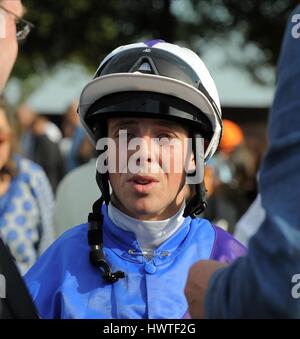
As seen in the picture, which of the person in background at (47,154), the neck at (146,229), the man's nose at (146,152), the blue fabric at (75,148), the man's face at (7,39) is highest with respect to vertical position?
the person in background at (47,154)

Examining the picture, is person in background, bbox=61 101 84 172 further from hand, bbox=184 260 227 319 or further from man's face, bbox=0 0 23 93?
hand, bbox=184 260 227 319

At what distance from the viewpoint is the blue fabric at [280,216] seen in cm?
147

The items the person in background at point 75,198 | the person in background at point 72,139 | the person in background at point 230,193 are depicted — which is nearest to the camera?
the person in background at point 75,198

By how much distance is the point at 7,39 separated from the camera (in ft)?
9.05

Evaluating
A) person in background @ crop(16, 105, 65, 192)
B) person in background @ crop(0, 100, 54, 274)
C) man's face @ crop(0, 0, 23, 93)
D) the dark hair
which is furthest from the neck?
person in background @ crop(16, 105, 65, 192)

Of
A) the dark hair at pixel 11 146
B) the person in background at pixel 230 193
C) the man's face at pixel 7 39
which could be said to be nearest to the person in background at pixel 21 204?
the dark hair at pixel 11 146

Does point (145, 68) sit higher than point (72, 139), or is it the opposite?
point (72, 139)

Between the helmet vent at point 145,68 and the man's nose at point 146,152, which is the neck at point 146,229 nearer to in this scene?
the man's nose at point 146,152

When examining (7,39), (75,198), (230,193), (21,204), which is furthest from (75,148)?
(7,39)

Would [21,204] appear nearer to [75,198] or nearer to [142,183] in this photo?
[75,198]

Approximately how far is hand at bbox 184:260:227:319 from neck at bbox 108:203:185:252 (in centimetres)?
74

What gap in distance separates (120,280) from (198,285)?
690 mm

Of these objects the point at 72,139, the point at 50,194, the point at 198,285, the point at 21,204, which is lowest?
the point at 198,285

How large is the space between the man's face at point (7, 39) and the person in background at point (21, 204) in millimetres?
2148
